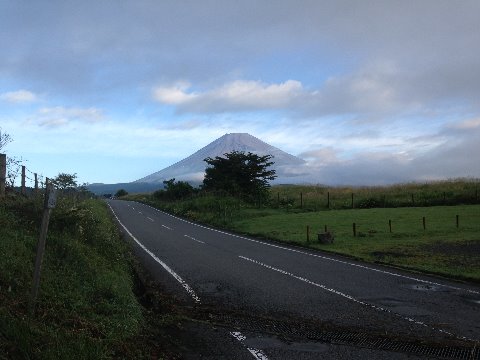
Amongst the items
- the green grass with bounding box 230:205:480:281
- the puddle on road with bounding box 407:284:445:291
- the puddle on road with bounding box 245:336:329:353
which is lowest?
the puddle on road with bounding box 407:284:445:291

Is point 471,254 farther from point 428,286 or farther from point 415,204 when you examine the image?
point 415,204

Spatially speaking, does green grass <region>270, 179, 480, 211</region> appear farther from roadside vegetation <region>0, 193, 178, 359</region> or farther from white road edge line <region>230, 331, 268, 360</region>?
white road edge line <region>230, 331, 268, 360</region>

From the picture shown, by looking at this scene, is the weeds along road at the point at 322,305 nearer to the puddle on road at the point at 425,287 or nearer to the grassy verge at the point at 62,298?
the puddle on road at the point at 425,287

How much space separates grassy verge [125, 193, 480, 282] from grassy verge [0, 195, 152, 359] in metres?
8.80

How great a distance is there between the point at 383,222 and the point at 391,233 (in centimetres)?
483

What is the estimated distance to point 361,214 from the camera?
31938 millimetres

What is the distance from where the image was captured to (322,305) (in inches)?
336

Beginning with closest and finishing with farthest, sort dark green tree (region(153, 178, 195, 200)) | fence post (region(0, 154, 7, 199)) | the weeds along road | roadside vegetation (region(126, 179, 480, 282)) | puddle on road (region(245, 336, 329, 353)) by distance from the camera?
puddle on road (region(245, 336, 329, 353)) → the weeds along road → fence post (region(0, 154, 7, 199)) → roadside vegetation (region(126, 179, 480, 282)) → dark green tree (region(153, 178, 195, 200))

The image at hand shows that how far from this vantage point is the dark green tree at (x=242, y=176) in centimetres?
4834

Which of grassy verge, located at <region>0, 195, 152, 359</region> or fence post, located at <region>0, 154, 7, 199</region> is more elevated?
fence post, located at <region>0, 154, 7, 199</region>

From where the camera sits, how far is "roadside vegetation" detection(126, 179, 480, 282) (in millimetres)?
15180

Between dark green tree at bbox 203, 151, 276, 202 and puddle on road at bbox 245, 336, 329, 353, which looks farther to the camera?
dark green tree at bbox 203, 151, 276, 202

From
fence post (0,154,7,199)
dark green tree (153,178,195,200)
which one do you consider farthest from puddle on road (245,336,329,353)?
dark green tree (153,178,195,200)

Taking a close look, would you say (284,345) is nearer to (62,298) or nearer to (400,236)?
(62,298)
